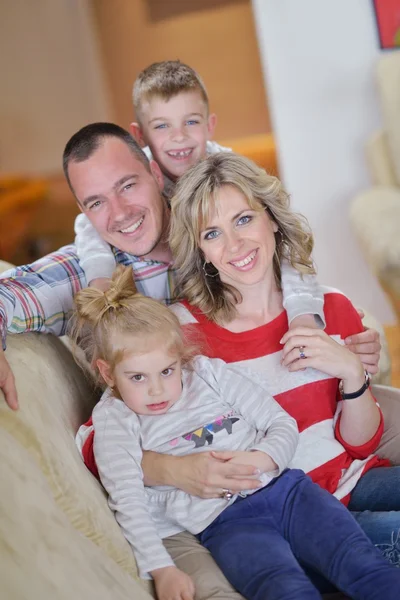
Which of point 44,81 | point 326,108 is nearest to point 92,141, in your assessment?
point 326,108

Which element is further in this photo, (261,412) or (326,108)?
(326,108)

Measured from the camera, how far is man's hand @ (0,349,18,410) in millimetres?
1220

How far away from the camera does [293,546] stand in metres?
1.37

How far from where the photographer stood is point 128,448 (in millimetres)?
1391

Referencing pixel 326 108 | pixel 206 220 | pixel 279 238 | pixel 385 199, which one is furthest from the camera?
pixel 326 108

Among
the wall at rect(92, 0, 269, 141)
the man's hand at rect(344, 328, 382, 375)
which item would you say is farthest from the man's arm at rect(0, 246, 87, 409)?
the wall at rect(92, 0, 269, 141)

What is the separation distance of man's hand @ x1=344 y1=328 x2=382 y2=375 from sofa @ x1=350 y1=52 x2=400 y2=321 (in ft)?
3.54

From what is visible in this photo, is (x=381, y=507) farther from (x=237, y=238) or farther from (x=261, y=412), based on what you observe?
(x=237, y=238)

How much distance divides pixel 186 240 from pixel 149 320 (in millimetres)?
254

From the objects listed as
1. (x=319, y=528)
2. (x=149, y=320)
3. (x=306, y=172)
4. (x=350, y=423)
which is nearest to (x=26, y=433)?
(x=149, y=320)

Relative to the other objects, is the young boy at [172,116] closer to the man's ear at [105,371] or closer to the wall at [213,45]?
the man's ear at [105,371]

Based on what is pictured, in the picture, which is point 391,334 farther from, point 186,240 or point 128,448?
point 128,448

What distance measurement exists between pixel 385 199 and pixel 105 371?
5.96 feet

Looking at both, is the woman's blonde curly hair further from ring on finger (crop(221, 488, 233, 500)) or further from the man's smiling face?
ring on finger (crop(221, 488, 233, 500))
